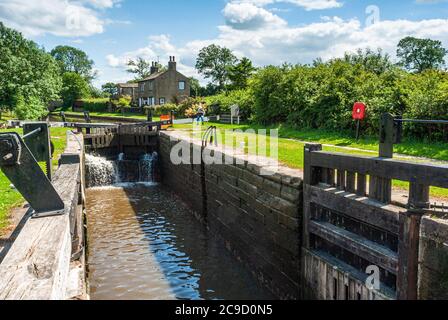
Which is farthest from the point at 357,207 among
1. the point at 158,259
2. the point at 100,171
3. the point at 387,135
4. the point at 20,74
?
the point at 20,74

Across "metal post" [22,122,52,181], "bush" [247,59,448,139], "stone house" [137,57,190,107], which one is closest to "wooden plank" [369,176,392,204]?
"metal post" [22,122,52,181]

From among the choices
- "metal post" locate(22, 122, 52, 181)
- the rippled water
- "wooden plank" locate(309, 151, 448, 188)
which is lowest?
the rippled water

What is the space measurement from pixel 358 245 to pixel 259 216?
3.02 m

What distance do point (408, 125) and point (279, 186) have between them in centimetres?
697

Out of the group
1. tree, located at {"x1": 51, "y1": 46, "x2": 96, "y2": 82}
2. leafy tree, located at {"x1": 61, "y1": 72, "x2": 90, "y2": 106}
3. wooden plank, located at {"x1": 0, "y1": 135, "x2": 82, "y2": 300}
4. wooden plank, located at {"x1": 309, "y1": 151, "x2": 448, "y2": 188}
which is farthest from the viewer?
tree, located at {"x1": 51, "y1": 46, "x2": 96, "y2": 82}

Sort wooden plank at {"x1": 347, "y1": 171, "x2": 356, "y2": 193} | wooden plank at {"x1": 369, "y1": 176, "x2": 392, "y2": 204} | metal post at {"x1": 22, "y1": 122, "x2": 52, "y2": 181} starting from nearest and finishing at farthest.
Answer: wooden plank at {"x1": 369, "y1": 176, "x2": 392, "y2": 204} < metal post at {"x1": 22, "y1": 122, "x2": 52, "y2": 181} < wooden plank at {"x1": 347, "y1": 171, "x2": 356, "y2": 193}

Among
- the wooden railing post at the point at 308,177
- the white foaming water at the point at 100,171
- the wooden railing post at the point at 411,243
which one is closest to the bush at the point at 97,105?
the white foaming water at the point at 100,171

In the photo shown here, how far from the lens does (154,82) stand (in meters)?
56.9

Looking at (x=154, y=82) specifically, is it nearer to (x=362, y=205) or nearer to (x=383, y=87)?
(x=383, y=87)

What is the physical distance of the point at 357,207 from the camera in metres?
5.27

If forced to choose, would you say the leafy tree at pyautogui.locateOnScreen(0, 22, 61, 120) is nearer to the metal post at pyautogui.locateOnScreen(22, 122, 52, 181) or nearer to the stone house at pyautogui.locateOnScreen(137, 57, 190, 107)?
the stone house at pyautogui.locateOnScreen(137, 57, 190, 107)

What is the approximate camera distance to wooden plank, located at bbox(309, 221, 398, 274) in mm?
4656

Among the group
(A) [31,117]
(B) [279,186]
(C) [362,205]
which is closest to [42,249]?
(C) [362,205]

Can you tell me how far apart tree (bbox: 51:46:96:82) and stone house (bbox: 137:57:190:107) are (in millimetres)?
56824
